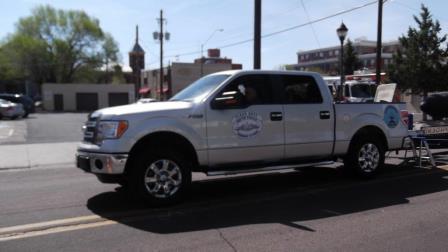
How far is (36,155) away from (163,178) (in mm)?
Result: 7981

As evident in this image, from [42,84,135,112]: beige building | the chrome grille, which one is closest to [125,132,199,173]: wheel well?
the chrome grille

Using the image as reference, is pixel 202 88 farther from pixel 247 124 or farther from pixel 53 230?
pixel 53 230

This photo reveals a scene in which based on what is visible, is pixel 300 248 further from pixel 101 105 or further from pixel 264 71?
pixel 101 105

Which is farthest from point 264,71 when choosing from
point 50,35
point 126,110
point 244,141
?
point 50,35

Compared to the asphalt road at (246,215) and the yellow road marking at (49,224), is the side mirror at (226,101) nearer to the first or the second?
the asphalt road at (246,215)

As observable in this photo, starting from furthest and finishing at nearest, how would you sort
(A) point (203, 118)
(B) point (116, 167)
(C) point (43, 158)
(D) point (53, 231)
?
1. (C) point (43, 158)
2. (A) point (203, 118)
3. (B) point (116, 167)
4. (D) point (53, 231)

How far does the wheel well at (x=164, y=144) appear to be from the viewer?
265 inches

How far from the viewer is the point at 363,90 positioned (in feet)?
78.3

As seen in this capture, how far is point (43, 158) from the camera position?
1306cm

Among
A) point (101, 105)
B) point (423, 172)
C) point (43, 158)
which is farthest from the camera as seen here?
point (101, 105)

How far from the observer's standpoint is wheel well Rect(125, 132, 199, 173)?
6723mm

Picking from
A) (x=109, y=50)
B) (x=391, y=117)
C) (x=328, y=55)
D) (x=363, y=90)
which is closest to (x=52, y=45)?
(x=109, y=50)

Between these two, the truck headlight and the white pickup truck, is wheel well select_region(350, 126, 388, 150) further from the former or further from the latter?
the truck headlight

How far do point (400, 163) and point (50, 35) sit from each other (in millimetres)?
61801
